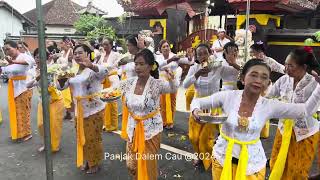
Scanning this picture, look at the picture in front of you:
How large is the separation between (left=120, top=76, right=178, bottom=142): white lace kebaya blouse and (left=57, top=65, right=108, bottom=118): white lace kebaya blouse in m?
0.82

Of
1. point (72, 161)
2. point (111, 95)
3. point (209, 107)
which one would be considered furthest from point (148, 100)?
point (72, 161)

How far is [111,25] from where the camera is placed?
67.9ft

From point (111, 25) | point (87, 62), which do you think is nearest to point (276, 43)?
point (87, 62)

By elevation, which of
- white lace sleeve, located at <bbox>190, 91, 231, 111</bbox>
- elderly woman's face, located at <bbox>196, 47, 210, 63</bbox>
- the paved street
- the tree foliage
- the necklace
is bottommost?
the paved street

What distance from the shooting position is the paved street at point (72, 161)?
4.81 metres

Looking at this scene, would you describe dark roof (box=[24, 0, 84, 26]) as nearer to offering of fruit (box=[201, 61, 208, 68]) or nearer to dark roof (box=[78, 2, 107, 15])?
dark roof (box=[78, 2, 107, 15])

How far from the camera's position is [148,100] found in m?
3.72

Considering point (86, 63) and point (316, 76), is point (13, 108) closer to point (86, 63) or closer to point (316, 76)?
point (86, 63)

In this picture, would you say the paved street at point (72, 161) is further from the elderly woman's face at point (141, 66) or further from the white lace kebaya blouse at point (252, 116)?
the white lace kebaya blouse at point (252, 116)

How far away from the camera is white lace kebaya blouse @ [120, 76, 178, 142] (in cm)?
372

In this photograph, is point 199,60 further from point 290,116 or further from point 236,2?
point 236,2

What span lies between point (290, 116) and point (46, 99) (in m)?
1.99

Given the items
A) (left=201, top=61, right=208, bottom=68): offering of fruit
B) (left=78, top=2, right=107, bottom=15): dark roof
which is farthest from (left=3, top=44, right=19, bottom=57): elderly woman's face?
(left=78, top=2, right=107, bottom=15): dark roof

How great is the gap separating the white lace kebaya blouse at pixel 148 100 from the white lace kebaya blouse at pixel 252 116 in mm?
823
